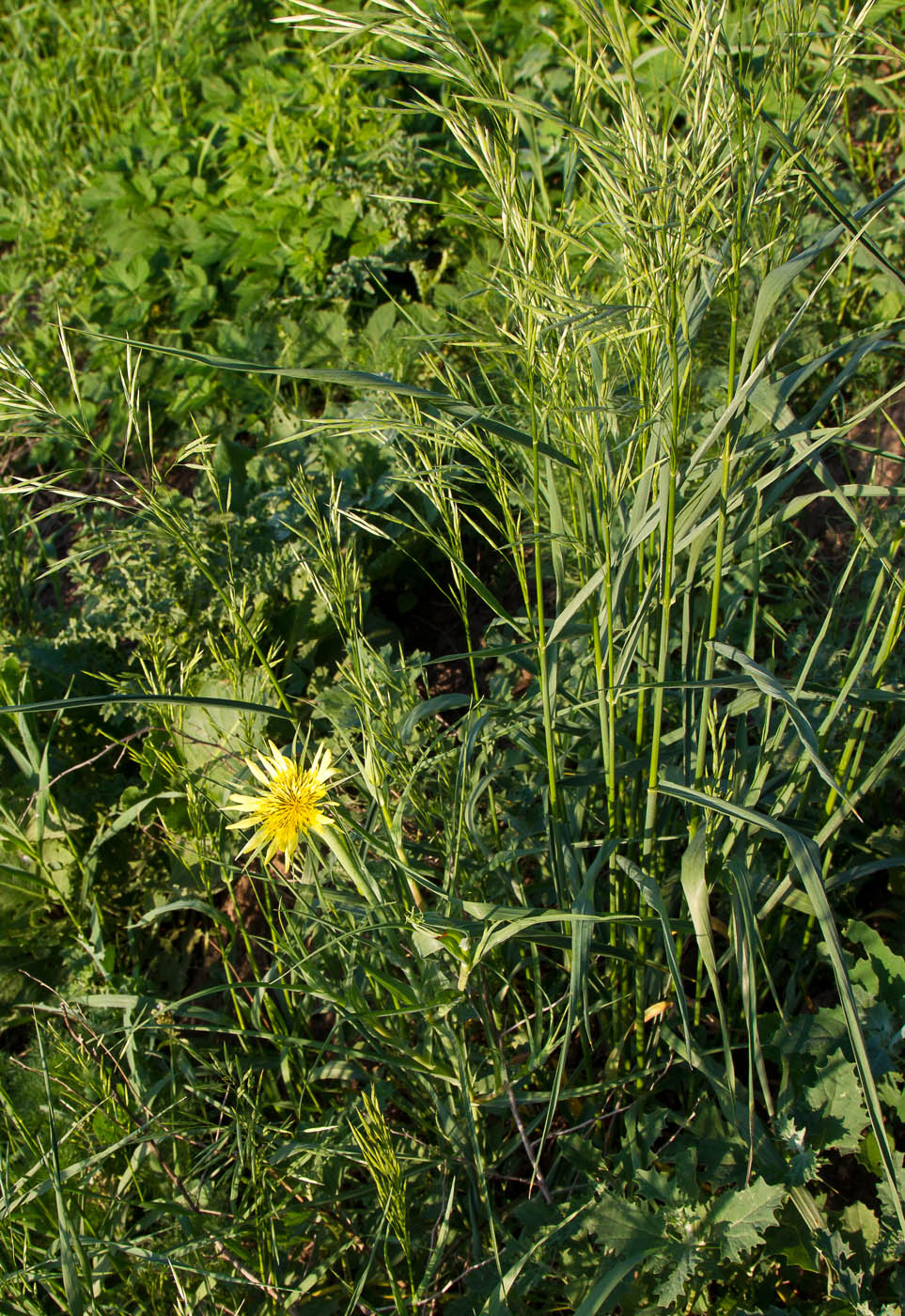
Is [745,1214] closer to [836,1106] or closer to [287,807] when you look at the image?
[836,1106]

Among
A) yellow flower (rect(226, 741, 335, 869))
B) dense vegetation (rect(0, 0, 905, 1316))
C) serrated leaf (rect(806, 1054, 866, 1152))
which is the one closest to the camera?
dense vegetation (rect(0, 0, 905, 1316))

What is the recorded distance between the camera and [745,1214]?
4.15ft

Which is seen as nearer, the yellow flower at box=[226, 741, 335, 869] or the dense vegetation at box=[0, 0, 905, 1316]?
the dense vegetation at box=[0, 0, 905, 1316]

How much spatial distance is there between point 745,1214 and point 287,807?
2.42 ft

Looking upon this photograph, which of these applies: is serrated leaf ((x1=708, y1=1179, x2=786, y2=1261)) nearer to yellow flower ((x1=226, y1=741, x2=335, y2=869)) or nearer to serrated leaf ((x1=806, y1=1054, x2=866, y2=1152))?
serrated leaf ((x1=806, y1=1054, x2=866, y2=1152))

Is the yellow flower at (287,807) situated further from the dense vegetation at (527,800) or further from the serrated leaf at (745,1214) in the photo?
the serrated leaf at (745,1214)

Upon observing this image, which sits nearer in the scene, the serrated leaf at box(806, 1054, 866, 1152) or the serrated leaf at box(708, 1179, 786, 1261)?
the serrated leaf at box(708, 1179, 786, 1261)

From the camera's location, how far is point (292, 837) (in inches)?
50.1

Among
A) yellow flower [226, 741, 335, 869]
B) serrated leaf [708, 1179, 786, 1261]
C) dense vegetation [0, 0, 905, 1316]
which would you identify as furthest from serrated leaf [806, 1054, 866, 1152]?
yellow flower [226, 741, 335, 869]

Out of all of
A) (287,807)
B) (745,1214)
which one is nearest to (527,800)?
(287,807)

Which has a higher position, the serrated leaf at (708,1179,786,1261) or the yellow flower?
the yellow flower

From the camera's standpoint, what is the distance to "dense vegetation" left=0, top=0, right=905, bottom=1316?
116 cm

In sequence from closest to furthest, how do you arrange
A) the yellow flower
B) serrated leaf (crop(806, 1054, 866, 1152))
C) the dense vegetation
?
the dense vegetation < the yellow flower < serrated leaf (crop(806, 1054, 866, 1152))

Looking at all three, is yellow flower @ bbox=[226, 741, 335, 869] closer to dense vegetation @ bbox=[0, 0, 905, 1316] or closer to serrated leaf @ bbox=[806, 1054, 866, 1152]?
dense vegetation @ bbox=[0, 0, 905, 1316]
